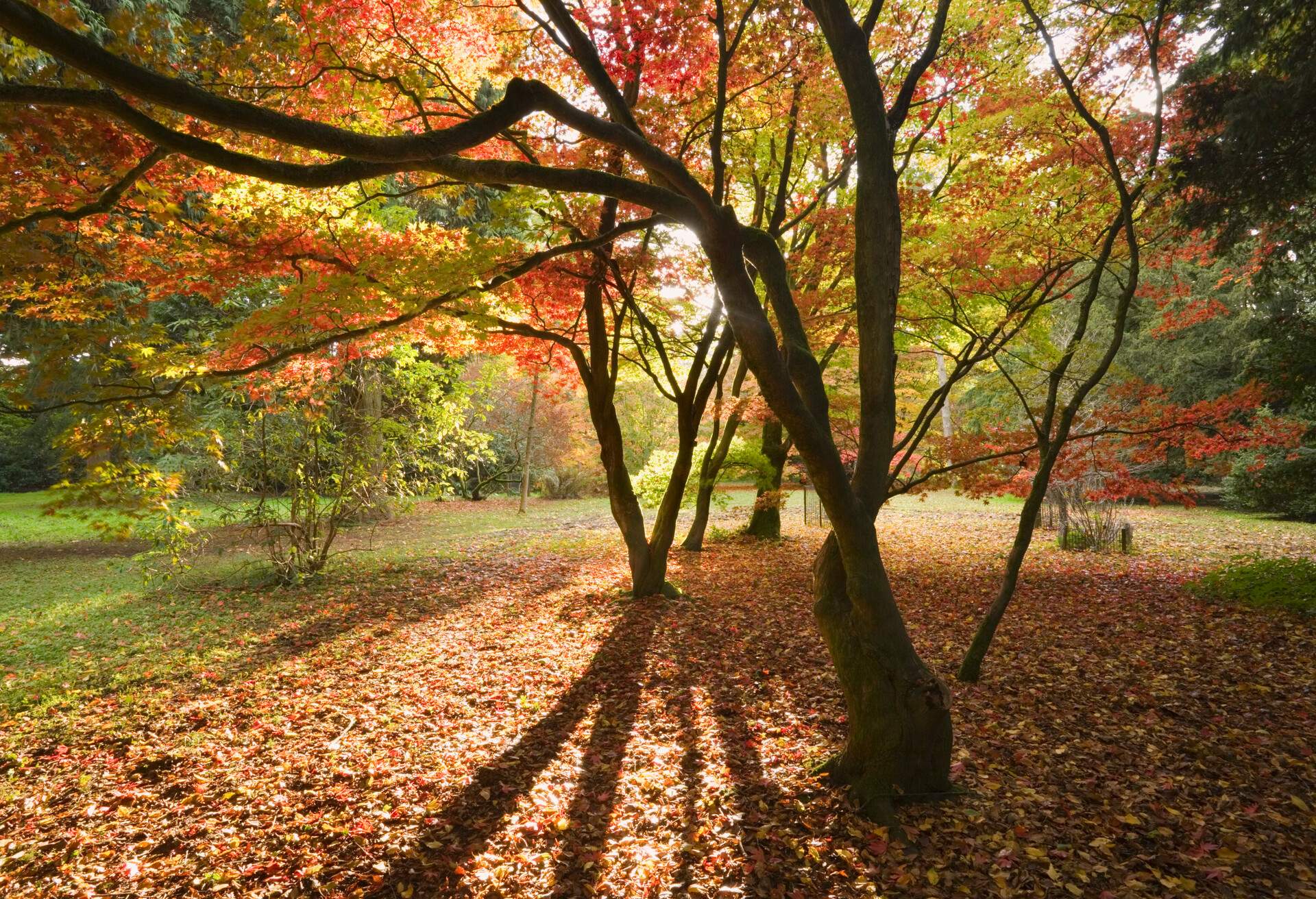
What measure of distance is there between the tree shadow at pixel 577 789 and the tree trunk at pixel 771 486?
6594 millimetres

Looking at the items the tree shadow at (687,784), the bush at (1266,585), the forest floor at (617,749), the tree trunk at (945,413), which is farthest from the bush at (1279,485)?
the tree trunk at (945,413)

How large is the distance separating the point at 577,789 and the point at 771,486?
28.3 feet

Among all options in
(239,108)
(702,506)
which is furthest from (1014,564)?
(702,506)

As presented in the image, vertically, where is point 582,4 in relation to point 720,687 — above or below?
above

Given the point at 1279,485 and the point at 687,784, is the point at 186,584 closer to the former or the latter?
the point at 687,784

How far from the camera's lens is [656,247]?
8.44 m

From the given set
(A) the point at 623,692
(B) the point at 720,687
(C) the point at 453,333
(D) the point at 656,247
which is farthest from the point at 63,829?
(D) the point at 656,247

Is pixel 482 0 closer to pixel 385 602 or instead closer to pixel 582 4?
pixel 582 4

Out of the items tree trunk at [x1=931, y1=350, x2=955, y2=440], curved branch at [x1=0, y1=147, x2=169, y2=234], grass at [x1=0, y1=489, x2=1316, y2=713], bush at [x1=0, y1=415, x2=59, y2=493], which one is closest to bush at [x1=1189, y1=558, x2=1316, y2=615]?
grass at [x1=0, y1=489, x2=1316, y2=713]

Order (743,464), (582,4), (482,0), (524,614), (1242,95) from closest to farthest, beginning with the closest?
(1242,95), (582,4), (482,0), (524,614), (743,464)

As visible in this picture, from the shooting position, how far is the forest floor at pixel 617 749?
9.76ft

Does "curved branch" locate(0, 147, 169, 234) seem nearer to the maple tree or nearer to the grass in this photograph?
the maple tree

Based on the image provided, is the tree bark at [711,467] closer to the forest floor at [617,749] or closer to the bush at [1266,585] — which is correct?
the forest floor at [617,749]

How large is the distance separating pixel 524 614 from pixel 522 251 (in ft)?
13.7
